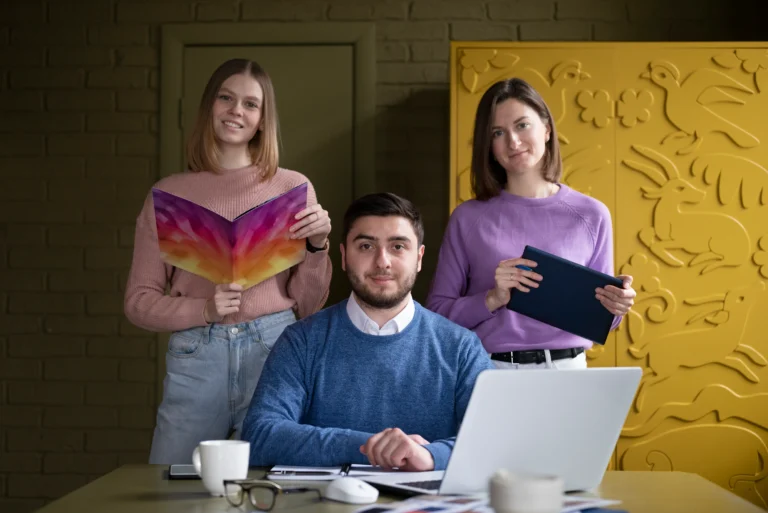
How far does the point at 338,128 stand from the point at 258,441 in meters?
2.26

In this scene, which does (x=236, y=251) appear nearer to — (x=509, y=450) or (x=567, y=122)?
(x=509, y=450)

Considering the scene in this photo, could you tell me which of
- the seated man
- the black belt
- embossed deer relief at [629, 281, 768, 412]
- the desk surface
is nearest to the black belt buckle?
the black belt

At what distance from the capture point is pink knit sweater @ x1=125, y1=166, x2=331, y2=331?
2186mm

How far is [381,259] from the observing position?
1940mm

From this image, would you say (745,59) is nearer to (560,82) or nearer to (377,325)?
(560,82)

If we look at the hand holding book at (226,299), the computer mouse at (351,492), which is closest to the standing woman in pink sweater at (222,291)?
the hand holding book at (226,299)

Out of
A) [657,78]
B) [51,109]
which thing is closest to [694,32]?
[657,78]

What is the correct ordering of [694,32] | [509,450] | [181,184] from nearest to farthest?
[509,450]
[181,184]
[694,32]

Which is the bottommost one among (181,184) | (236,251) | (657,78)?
(236,251)

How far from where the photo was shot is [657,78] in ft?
10.2

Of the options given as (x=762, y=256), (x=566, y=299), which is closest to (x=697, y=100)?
(x=762, y=256)

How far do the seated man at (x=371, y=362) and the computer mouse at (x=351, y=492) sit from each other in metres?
0.35

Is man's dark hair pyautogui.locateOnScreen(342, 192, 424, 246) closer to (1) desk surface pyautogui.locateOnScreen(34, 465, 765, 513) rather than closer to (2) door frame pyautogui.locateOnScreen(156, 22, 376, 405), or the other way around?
(1) desk surface pyautogui.locateOnScreen(34, 465, 765, 513)

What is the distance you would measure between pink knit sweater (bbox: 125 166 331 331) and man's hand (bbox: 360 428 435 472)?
81cm
